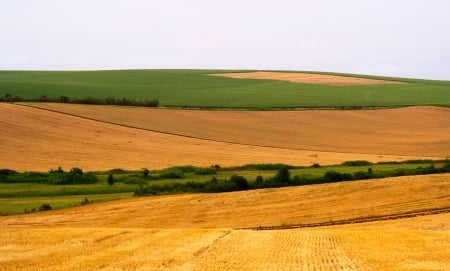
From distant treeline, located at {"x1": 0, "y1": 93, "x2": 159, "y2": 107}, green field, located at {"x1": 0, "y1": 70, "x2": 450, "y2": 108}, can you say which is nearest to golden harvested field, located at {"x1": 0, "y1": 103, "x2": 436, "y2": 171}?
distant treeline, located at {"x1": 0, "y1": 93, "x2": 159, "y2": 107}

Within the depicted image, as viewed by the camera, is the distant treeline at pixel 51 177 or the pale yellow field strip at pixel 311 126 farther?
the pale yellow field strip at pixel 311 126

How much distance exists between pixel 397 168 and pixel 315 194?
13750 mm

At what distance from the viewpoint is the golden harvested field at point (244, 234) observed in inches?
681

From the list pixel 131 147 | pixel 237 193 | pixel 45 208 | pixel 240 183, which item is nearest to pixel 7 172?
pixel 45 208

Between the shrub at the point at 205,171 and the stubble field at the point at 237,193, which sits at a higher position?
the stubble field at the point at 237,193

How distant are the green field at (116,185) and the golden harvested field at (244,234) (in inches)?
108

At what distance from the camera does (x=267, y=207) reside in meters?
34.7

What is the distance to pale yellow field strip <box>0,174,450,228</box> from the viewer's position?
3192cm

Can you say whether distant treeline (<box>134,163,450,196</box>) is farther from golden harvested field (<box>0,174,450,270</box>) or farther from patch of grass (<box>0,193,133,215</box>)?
golden harvested field (<box>0,174,450,270</box>)

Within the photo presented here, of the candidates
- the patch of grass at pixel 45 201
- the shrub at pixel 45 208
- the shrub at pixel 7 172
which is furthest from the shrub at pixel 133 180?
the shrub at pixel 45 208

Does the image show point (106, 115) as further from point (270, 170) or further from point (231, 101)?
point (270, 170)

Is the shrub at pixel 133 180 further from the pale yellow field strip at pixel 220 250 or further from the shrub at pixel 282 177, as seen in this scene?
the pale yellow field strip at pixel 220 250

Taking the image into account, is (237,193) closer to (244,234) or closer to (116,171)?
(116,171)

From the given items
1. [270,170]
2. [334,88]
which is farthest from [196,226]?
[334,88]
